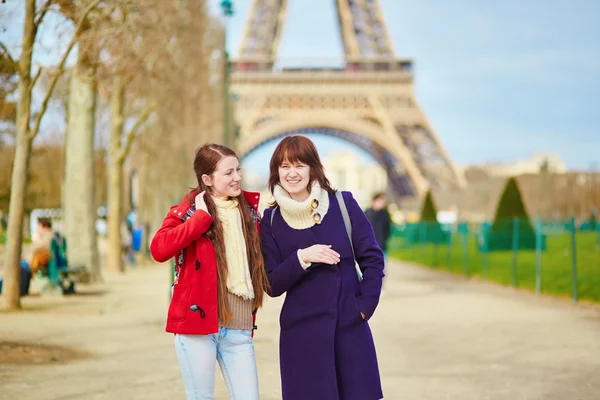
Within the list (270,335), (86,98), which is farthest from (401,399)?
(86,98)

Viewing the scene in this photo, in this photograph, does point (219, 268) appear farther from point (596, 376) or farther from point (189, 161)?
point (189, 161)

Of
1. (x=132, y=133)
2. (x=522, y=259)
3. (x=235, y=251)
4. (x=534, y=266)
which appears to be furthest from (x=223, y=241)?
(x=522, y=259)

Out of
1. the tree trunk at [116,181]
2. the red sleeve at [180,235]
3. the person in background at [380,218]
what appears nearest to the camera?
the red sleeve at [180,235]

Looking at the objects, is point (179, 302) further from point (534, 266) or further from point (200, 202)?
point (534, 266)

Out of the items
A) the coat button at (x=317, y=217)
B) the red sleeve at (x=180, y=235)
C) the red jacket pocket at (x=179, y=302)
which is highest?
the coat button at (x=317, y=217)

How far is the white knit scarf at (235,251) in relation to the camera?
3.96m

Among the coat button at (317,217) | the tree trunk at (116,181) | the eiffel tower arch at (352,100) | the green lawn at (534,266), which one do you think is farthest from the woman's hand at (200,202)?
the eiffel tower arch at (352,100)

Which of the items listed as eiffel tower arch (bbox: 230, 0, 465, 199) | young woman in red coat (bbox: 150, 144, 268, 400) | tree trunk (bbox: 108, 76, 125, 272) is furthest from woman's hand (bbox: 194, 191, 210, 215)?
eiffel tower arch (bbox: 230, 0, 465, 199)

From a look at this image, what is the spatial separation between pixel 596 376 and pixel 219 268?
4.32 metres

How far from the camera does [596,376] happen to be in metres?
7.21

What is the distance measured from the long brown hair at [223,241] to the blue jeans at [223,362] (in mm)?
102

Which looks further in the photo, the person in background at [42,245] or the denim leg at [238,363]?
the person in background at [42,245]

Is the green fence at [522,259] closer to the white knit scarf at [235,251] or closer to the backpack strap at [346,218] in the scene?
the backpack strap at [346,218]

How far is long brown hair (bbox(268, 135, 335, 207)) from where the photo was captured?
3.96m
